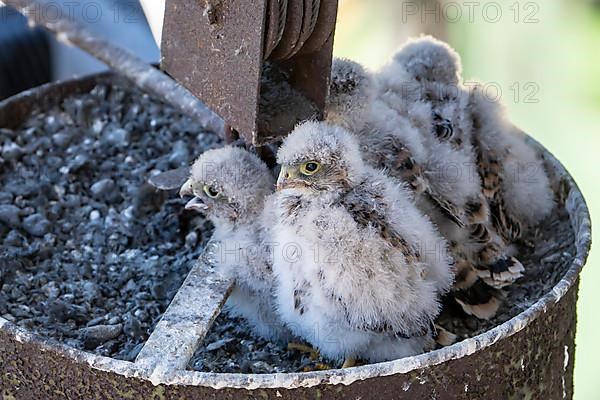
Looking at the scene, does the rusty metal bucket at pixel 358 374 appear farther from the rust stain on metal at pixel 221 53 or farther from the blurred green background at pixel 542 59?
the blurred green background at pixel 542 59

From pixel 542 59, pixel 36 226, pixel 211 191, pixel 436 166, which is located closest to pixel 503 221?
pixel 436 166

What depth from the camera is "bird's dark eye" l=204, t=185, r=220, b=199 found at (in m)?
2.12

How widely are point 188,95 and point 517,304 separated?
3.36 feet

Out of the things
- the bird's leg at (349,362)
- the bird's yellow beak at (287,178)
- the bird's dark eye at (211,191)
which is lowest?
the bird's leg at (349,362)

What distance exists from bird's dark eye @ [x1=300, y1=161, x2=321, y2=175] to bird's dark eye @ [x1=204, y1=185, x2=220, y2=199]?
30 cm

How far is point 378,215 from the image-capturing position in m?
1.83

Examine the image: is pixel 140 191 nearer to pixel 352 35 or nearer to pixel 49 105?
pixel 49 105

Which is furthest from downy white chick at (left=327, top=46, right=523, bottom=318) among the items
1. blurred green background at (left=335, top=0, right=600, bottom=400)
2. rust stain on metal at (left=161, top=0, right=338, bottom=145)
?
blurred green background at (left=335, top=0, right=600, bottom=400)

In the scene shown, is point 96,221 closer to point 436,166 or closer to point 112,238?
point 112,238

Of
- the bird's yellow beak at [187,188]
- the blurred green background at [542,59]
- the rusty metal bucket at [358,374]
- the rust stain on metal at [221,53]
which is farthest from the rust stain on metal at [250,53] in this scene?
the blurred green background at [542,59]

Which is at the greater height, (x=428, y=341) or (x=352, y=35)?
(x=428, y=341)

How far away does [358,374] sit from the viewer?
1537 millimetres

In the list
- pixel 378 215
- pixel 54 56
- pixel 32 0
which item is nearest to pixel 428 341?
pixel 378 215

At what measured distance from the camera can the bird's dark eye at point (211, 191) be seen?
2119mm
